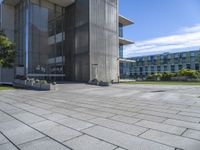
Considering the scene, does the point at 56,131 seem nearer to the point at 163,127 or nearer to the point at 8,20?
the point at 163,127

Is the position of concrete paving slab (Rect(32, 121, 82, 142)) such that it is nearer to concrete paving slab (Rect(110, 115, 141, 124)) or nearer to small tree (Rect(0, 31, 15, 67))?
concrete paving slab (Rect(110, 115, 141, 124))

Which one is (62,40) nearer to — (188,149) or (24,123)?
(24,123)

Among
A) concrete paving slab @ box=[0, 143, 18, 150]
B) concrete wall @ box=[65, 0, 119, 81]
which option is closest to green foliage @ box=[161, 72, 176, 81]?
concrete wall @ box=[65, 0, 119, 81]

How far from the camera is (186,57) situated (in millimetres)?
91812

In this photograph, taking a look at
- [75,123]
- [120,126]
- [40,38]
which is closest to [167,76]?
[40,38]

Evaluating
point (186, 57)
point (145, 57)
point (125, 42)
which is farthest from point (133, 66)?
point (125, 42)

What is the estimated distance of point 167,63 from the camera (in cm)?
9781

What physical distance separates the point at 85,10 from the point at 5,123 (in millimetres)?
27102

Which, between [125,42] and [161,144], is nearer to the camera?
[161,144]

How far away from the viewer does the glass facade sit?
1179 inches

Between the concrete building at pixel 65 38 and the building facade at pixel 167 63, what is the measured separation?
51.4 meters

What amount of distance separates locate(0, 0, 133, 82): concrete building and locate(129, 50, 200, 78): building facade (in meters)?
51.4

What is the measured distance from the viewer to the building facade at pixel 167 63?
90000mm

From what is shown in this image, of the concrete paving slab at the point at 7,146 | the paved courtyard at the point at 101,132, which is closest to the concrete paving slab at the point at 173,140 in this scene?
the paved courtyard at the point at 101,132
